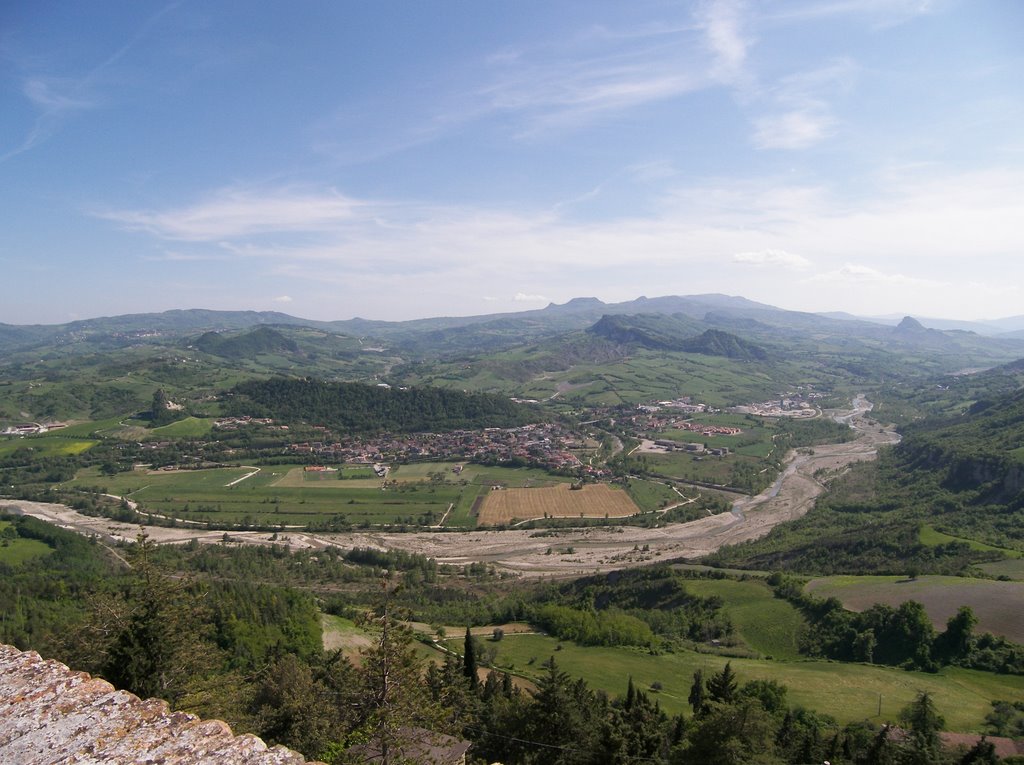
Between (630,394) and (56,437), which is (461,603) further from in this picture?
(630,394)

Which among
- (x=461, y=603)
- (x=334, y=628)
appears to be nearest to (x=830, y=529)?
(x=461, y=603)

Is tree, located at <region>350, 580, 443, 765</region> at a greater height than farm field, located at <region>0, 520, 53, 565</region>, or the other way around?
tree, located at <region>350, 580, 443, 765</region>

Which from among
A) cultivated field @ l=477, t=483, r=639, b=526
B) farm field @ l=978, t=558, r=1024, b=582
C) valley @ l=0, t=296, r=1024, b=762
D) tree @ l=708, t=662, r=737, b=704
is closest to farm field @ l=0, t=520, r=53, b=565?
valley @ l=0, t=296, r=1024, b=762

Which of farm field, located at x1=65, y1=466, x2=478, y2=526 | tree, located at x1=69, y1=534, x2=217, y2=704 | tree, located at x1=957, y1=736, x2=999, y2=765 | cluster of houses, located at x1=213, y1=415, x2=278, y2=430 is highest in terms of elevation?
tree, located at x1=69, y1=534, x2=217, y2=704

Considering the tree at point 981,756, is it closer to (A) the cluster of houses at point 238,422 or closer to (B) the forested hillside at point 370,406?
(B) the forested hillside at point 370,406

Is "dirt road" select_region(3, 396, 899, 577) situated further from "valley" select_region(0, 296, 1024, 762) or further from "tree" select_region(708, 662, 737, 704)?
"tree" select_region(708, 662, 737, 704)

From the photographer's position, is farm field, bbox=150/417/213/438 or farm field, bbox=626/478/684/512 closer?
farm field, bbox=626/478/684/512

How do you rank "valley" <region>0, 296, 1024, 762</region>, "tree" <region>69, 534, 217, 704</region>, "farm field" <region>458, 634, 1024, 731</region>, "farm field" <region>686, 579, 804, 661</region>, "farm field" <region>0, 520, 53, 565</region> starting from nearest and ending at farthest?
"tree" <region>69, 534, 217, 704</region> < "farm field" <region>458, 634, 1024, 731</region> < "valley" <region>0, 296, 1024, 762</region> < "farm field" <region>686, 579, 804, 661</region> < "farm field" <region>0, 520, 53, 565</region>
